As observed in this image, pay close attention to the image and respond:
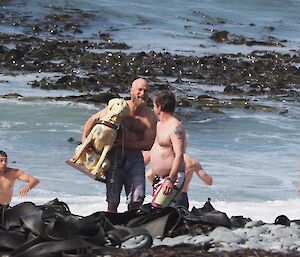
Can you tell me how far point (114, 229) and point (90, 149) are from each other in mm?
2061

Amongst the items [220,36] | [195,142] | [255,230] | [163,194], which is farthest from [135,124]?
[220,36]

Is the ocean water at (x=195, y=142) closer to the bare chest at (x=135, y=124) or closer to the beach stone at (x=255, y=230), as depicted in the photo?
the bare chest at (x=135, y=124)

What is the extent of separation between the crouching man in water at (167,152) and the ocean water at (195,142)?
101 inches

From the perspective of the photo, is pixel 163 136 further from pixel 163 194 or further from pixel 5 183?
pixel 5 183

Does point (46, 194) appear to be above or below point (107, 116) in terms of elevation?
below

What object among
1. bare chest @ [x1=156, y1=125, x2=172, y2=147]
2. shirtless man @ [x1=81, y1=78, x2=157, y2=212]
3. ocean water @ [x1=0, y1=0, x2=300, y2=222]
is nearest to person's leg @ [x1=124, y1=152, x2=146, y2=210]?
shirtless man @ [x1=81, y1=78, x2=157, y2=212]

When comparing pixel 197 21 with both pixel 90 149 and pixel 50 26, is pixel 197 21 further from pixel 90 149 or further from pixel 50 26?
pixel 90 149

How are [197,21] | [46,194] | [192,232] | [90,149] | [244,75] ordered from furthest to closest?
[197,21] < [244,75] < [46,194] < [90,149] < [192,232]

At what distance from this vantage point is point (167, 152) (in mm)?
10031

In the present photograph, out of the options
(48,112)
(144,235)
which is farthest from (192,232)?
(48,112)

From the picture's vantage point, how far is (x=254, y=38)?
33469 millimetres

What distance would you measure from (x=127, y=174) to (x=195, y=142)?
930cm

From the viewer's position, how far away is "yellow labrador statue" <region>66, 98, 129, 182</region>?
9617 millimetres

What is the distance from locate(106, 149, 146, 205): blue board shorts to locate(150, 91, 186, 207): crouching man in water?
17cm
